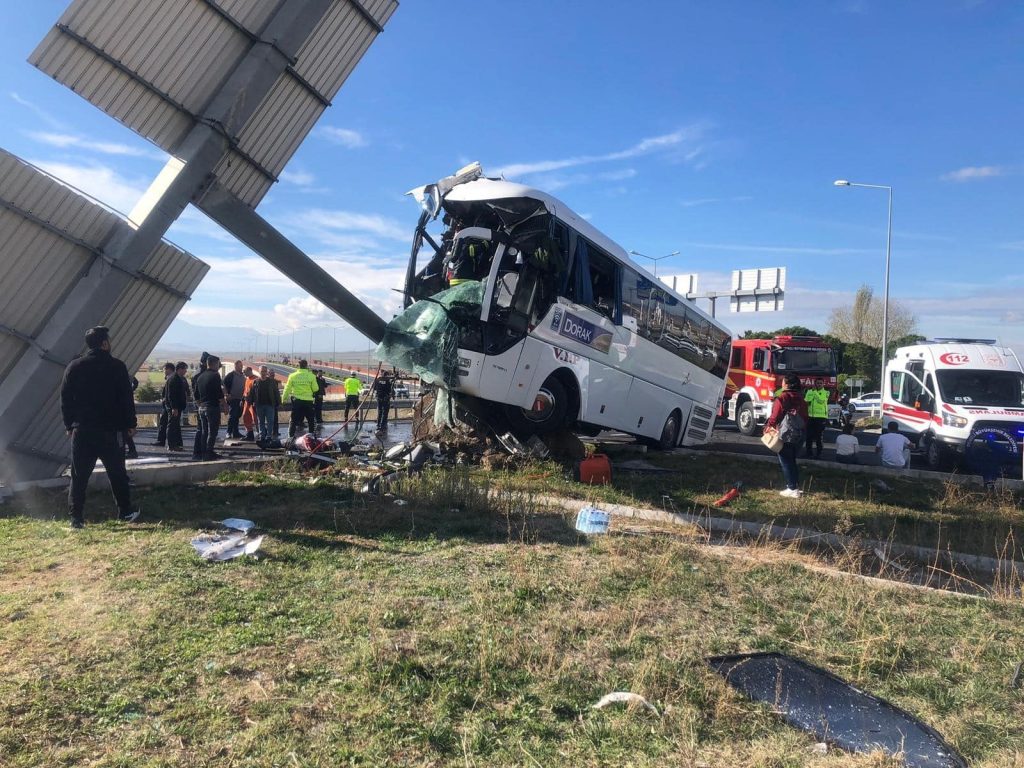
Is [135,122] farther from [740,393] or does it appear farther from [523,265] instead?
[740,393]

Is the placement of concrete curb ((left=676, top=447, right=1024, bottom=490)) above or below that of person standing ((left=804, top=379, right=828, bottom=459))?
below

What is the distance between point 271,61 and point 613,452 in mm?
9696

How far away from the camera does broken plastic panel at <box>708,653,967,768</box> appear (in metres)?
3.29

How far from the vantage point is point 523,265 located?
31.8ft

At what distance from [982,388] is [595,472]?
10.6 meters

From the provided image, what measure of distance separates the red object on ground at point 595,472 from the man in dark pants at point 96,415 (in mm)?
5763

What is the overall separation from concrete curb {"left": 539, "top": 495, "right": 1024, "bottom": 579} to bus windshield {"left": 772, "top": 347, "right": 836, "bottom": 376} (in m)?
14.6

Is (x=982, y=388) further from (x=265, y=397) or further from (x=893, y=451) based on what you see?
(x=265, y=397)

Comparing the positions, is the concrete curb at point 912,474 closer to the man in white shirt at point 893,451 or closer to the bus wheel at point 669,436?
the man in white shirt at point 893,451

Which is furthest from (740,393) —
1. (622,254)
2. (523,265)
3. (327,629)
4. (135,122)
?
(327,629)

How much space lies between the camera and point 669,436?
49.5ft

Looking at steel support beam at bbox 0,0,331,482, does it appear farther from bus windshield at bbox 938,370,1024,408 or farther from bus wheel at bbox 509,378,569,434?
bus windshield at bbox 938,370,1024,408

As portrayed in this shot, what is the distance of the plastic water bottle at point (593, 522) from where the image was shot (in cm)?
706

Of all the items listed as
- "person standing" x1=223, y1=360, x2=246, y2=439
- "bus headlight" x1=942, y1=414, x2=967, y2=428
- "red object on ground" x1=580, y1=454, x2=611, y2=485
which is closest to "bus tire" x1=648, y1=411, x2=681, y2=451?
"red object on ground" x1=580, y1=454, x2=611, y2=485
